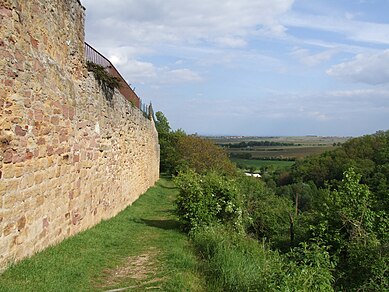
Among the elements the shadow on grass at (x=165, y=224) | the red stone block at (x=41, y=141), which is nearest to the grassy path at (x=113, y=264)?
the shadow on grass at (x=165, y=224)

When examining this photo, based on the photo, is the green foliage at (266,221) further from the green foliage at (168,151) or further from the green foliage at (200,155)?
the green foliage at (168,151)

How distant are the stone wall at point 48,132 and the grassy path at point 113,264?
10.8 inches

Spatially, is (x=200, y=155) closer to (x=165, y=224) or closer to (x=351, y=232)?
(x=165, y=224)

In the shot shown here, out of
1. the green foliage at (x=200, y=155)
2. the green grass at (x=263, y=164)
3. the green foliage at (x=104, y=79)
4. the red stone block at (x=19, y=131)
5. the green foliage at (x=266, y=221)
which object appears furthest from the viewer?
the green grass at (x=263, y=164)

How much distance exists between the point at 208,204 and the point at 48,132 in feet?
14.9

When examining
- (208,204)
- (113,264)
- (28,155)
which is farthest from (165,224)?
(28,155)

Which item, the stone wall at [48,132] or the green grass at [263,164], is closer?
the stone wall at [48,132]

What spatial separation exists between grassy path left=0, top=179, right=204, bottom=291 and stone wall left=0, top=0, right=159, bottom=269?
0.28 m

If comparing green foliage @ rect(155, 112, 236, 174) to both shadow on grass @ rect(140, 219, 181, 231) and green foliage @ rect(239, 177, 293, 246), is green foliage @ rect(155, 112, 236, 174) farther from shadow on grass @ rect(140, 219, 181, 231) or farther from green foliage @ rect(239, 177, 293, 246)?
shadow on grass @ rect(140, 219, 181, 231)

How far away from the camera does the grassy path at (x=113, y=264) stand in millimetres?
4930

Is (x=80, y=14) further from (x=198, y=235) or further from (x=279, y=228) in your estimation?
(x=279, y=228)

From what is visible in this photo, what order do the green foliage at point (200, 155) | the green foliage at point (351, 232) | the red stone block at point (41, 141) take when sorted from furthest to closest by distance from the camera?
the green foliage at point (200, 155), the green foliage at point (351, 232), the red stone block at point (41, 141)

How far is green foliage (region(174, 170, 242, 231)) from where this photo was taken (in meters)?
9.48

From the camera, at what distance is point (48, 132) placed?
6.30m
